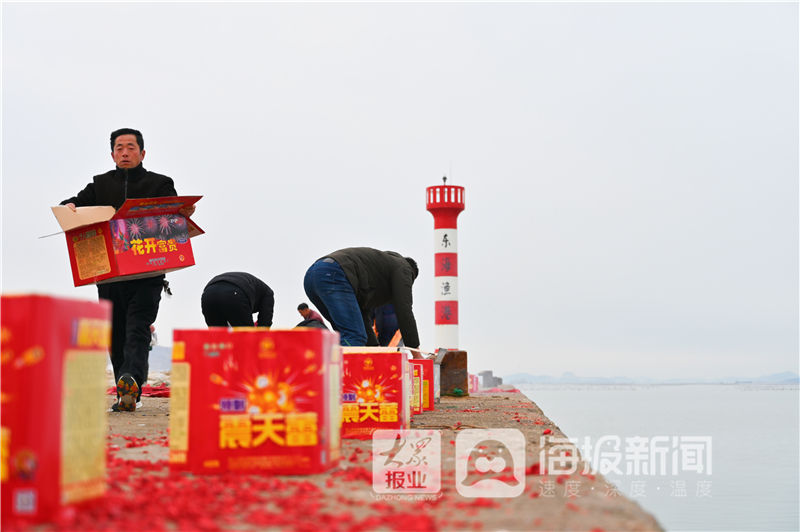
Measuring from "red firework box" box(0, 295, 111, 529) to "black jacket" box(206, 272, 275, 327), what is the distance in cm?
383

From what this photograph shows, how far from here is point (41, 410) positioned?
6.45ft

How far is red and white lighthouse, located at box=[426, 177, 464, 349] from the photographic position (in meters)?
25.4

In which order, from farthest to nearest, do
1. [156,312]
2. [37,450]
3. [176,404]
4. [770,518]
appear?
[770,518], [156,312], [176,404], [37,450]

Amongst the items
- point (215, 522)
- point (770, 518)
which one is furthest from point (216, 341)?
point (770, 518)

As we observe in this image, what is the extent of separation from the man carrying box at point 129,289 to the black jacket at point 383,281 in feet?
3.98

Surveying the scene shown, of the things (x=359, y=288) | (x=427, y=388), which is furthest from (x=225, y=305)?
(x=427, y=388)

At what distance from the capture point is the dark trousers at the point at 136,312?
206 inches

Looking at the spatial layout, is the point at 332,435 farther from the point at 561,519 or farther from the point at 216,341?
the point at 561,519

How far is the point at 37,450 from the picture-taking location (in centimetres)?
196

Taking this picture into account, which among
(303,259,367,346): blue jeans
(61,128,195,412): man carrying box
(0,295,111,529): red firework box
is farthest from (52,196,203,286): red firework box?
(0,295,111,529): red firework box

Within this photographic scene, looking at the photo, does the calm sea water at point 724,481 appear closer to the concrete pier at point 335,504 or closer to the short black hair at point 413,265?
the concrete pier at point 335,504

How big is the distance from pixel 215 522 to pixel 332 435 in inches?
40.3
